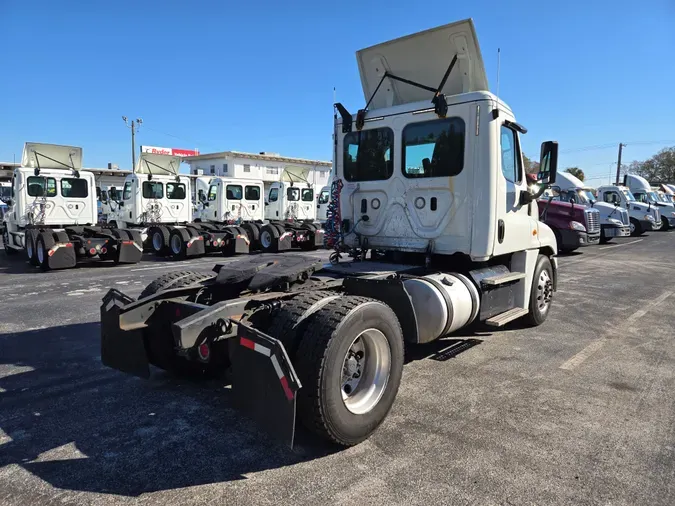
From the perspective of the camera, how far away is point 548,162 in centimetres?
582

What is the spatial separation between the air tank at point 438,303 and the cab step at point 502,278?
A: 0.43m

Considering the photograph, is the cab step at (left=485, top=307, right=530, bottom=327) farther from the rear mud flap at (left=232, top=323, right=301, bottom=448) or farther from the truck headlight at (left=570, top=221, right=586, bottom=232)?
the truck headlight at (left=570, top=221, right=586, bottom=232)

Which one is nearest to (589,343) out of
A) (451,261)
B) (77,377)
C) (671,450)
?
(451,261)

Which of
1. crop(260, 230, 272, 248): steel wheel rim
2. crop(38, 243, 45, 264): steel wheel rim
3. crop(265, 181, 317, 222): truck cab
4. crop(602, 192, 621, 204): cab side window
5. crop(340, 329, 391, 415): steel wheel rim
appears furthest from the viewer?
crop(602, 192, 621, 204): cab side window

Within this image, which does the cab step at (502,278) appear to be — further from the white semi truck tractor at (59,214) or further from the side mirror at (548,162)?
the white semi truck tractor at (59,214)

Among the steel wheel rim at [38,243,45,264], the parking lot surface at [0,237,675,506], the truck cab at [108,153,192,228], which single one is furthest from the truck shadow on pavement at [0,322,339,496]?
the truck cab at [108,153,192,228]

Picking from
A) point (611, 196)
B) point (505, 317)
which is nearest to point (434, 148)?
point (505, 317)

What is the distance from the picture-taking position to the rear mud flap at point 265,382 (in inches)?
112

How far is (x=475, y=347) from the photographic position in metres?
5.68

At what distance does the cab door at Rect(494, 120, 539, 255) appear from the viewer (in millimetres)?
5371

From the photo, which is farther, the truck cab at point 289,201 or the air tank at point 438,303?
the truck cab at point 289,201

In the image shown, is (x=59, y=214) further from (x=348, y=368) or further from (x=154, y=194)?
(x=348, y=368)

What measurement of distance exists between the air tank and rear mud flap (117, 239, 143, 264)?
1068 cm

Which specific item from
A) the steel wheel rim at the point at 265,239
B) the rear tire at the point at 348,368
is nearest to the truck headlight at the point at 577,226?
the steel wheel rim at the point at 265,239
